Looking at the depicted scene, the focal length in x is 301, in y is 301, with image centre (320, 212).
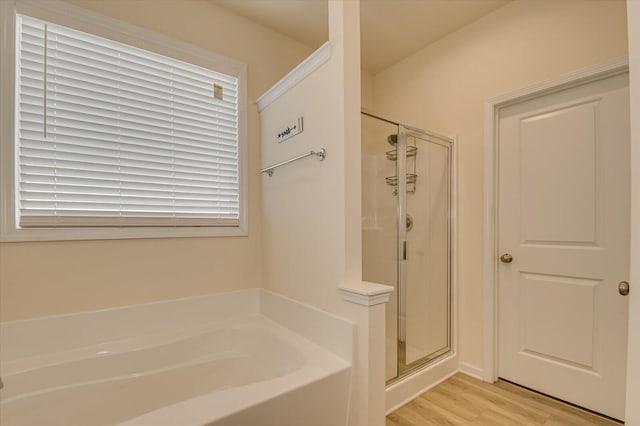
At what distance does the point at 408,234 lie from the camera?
2.24 meters

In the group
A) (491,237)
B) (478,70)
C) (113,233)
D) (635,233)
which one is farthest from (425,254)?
(113,233)

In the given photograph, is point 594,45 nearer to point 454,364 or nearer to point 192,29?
point 454,364

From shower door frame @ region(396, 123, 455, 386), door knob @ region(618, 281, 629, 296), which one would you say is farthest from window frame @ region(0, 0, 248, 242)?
door knob @ region(618, 281, 629, 296)

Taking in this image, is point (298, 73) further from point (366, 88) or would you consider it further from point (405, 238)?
point (366, 88)

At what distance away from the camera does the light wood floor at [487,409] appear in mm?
1727

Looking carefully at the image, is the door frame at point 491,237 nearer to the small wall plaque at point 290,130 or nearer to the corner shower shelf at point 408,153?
the corner shower shelf at point 408,153

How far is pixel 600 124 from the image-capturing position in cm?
177

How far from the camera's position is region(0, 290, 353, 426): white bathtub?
48.7 inches

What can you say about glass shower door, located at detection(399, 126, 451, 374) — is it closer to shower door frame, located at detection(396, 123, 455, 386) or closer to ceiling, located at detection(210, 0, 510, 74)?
shower door frame, located at detection(396, 123, 455, 386)

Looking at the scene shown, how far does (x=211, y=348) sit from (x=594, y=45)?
9.77 ft

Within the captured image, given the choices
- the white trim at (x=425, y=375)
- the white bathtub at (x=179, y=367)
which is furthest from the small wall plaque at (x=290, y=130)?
the white trim at (x=425, y=375)

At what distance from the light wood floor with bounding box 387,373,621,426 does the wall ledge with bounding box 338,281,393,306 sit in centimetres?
85

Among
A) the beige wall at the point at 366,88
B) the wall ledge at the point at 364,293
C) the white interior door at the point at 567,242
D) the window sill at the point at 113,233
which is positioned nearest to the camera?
the wall ledge at the point at 364,293

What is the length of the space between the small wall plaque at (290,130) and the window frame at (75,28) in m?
0.62
